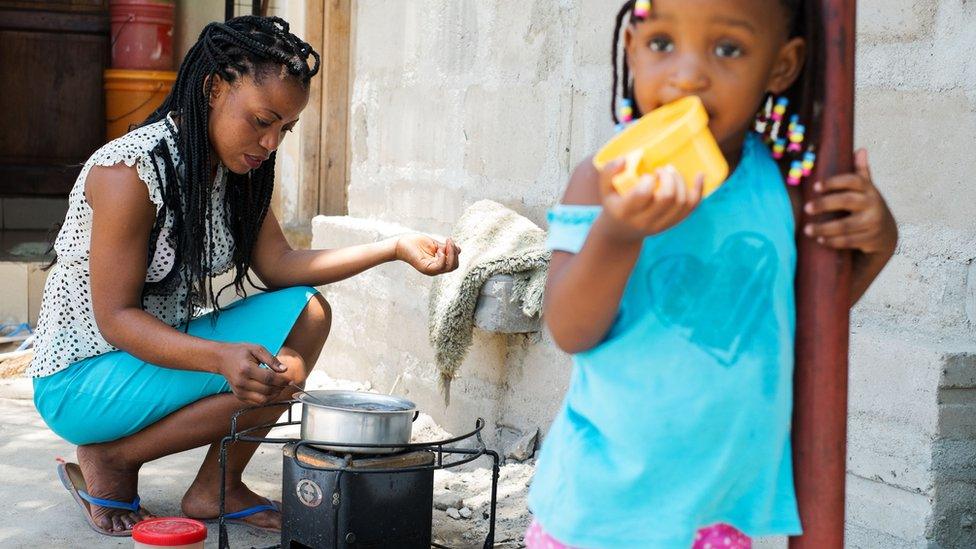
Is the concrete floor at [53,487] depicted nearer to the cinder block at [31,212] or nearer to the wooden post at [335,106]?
the wooden post at [335,106]

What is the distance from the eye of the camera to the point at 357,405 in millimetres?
2707

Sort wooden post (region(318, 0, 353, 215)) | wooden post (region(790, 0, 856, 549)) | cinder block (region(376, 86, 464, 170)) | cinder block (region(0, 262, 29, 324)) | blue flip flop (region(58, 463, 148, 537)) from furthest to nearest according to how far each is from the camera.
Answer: cinder block (region(0, 262, 29, 324)) → wooden post (region(318, 0, 353, 215)) → cinder block (region(376, 86, 464, 170)) → blue flip flop (region(58, 463, 148, 537)) → wooden post (region(790, 0, 856, 549))

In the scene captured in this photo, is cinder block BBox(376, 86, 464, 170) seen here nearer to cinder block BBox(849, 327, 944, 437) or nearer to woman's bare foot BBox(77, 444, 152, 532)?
woman's bare foot BBox(77, 444, 152, 532)

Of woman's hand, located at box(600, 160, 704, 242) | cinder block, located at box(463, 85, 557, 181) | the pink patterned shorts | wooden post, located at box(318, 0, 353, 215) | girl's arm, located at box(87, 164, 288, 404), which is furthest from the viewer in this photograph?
wooden post, located at box(318, 0, 353, 215)

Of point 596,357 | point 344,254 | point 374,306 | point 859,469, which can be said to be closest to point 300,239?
point 374,306

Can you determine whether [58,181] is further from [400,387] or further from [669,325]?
[669,325]

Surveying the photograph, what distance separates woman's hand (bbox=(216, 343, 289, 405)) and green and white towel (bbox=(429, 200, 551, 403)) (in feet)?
2.78

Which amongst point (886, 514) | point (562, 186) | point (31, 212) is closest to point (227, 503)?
point (562, 186)

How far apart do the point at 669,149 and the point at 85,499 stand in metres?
2.41

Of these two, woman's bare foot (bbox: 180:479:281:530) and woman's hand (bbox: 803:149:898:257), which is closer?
woman's hand (bbox: 803:149:898:257)


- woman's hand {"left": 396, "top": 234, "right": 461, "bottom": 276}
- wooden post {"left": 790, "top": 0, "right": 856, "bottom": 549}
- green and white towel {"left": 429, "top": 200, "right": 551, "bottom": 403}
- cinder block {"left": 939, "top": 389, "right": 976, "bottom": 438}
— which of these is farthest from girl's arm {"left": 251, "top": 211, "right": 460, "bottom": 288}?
wooden post {"left": 790, "top": 0, "right": 856, "bottom": 549}

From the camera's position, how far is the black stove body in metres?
2.58

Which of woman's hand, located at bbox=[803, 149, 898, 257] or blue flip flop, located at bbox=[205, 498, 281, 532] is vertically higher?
woman's hand, located at bbox=[803, 149, 898, 257]

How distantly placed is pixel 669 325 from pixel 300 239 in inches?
176
